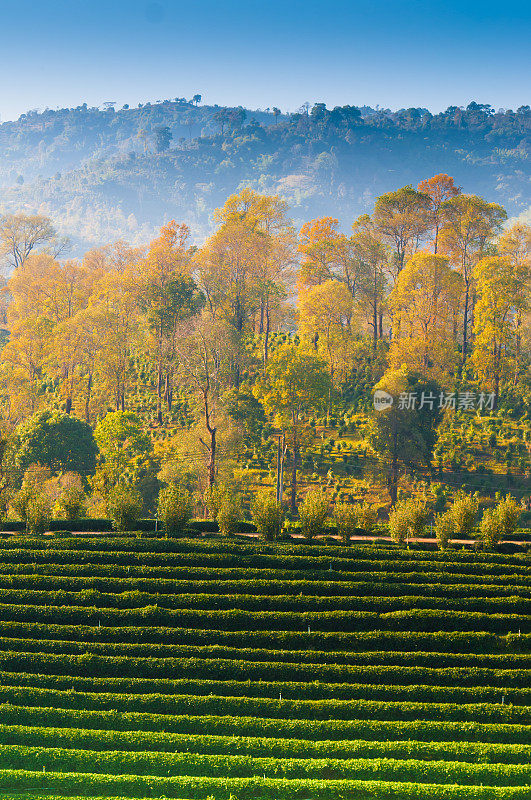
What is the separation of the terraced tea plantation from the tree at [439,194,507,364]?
42.7 meters

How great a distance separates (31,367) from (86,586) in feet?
125

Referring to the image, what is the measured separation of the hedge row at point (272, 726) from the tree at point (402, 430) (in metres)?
27.6

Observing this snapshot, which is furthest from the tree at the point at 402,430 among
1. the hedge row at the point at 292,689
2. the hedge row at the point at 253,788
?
the hedge row at the point at 253,788

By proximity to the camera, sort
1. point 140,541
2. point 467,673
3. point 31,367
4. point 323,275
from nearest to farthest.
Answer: point 467,673, point 140,541, point 31,367, point 323,275

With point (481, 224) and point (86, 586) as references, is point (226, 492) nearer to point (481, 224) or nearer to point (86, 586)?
point (86, 586)

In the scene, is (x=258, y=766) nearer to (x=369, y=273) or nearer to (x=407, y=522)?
(x=407, y=522)

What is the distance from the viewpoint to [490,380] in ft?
193

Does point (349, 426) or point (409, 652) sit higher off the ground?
point (349, 426)

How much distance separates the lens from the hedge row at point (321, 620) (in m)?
29.1

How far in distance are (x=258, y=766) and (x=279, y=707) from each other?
335 cm

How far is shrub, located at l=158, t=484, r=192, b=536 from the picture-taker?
125 ft

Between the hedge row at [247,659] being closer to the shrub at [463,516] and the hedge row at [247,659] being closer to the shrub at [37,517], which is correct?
the shrub at [37,517]

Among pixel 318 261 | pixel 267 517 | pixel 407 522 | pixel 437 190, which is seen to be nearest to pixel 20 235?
pixel 318 261

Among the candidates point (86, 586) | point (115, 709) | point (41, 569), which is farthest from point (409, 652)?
point (41, 569)
